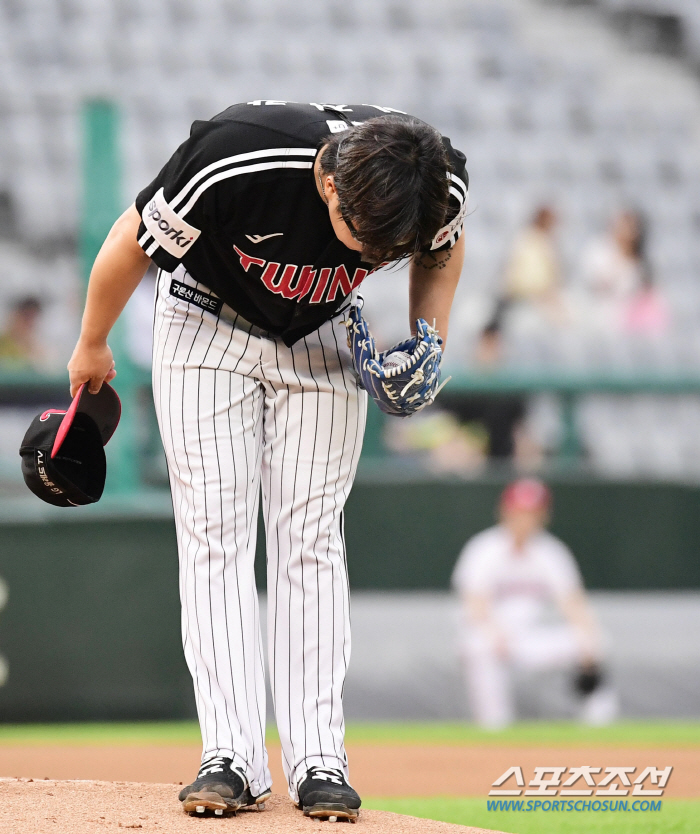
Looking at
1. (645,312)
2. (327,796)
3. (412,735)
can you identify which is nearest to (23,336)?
(412,735)

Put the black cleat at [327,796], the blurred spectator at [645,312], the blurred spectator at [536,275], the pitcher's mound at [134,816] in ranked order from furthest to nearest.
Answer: the blurred spectator at [645,312]
the blurred spectator at [536,275]
the black cleat at [327,796]
the pitcher's mound at [134,816]

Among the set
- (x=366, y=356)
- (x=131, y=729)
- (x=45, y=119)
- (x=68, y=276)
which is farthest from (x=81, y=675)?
(x=45, y=119)

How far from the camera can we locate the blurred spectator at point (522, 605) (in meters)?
6.46

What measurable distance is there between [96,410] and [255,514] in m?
0.49

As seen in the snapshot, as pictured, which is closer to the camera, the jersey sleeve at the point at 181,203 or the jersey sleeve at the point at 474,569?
the jersey sleeve at the point at 181,203

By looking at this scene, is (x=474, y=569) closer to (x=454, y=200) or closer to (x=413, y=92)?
(x=454, y=200)

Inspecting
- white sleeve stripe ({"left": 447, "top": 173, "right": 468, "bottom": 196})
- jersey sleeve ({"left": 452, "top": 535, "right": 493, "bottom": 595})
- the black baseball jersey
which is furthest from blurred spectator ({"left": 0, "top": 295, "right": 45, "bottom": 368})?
white sleeve stripe ({"left": 447, "top": 173, "right": 468, "bottom": 196})

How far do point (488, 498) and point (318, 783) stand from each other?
14.2ft

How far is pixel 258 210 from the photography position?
2.29 metres

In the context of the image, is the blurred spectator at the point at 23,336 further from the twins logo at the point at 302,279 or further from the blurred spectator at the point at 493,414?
the twins logo at the point at 302,279

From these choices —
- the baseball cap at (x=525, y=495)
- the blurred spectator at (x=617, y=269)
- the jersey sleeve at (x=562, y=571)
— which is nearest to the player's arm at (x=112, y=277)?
the baseball cap at (x=525, y=495)

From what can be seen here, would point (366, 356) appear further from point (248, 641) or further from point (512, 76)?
point (512, 76)

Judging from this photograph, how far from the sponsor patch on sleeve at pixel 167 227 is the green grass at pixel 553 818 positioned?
1.64 meters

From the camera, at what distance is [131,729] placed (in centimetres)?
539
